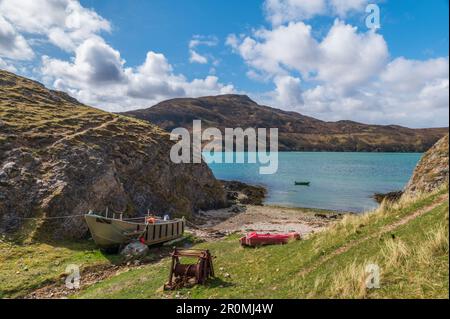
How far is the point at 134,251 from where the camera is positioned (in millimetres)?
31484

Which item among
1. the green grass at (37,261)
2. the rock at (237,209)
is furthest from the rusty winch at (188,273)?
the rock at (237,209)

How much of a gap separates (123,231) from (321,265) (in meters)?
21.3

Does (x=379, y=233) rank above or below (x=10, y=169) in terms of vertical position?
below

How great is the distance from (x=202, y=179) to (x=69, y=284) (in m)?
42.5

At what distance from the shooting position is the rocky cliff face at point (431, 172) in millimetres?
31719

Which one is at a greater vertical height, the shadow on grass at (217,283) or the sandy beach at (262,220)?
the shadow on grass at (217,283)

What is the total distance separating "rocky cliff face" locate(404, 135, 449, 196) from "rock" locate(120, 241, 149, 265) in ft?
82.4

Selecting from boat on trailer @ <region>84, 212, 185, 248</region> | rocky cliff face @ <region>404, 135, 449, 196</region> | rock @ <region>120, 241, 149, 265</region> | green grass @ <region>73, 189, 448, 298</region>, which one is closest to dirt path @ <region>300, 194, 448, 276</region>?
green grass @ <region>73, 189, 448, 298</region>

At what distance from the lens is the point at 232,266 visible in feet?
71.2

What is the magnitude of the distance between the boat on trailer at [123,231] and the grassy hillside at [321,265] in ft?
7.13

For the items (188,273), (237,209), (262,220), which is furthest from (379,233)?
(237,209)

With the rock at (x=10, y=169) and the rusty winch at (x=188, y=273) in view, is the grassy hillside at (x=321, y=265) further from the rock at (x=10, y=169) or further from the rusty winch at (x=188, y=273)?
the rock at (x=10, y=169)

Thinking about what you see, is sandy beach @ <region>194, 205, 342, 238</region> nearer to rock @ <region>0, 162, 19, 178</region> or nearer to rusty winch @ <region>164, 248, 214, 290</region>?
rock @ <region>0, 162, 19, 178</region>

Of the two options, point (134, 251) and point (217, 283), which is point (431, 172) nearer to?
point (217, 283)
